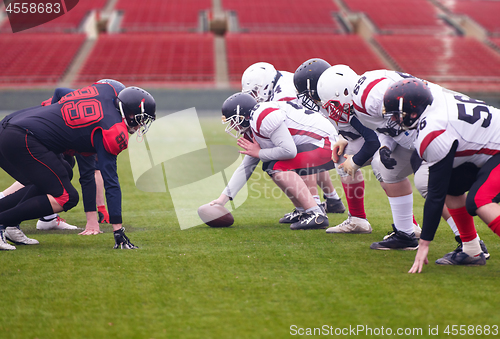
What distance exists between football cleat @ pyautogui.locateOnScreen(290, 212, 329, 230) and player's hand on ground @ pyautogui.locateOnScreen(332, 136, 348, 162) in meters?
0.59

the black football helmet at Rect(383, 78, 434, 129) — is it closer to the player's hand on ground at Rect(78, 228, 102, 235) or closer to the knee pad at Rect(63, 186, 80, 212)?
the knee pad at Rect(63, 186, 80, 212)

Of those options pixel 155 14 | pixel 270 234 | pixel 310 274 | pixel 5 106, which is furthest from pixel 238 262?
pixel 155 14

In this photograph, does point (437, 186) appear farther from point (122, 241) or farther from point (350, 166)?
point (122, 241)

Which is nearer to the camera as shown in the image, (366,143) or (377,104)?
(377,104)

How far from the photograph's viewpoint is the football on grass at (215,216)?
4.30 m

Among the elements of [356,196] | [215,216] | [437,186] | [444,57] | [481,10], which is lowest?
[444,57]

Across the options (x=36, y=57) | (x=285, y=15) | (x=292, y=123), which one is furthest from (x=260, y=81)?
(x=285, y=15)

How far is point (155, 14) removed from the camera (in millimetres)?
25016

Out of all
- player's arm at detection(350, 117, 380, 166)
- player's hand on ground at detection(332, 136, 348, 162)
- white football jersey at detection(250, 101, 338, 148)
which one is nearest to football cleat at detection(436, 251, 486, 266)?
player's arm at detection(350, 117, 380, 166)

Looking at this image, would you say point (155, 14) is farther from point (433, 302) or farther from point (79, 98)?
point (433, 302)

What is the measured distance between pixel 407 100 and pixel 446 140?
1.05 feet

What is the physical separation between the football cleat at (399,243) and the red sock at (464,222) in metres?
0.46

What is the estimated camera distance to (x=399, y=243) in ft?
11.6

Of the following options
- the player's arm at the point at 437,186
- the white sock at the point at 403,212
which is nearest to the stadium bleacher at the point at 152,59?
the white sock at the point at 403,212
